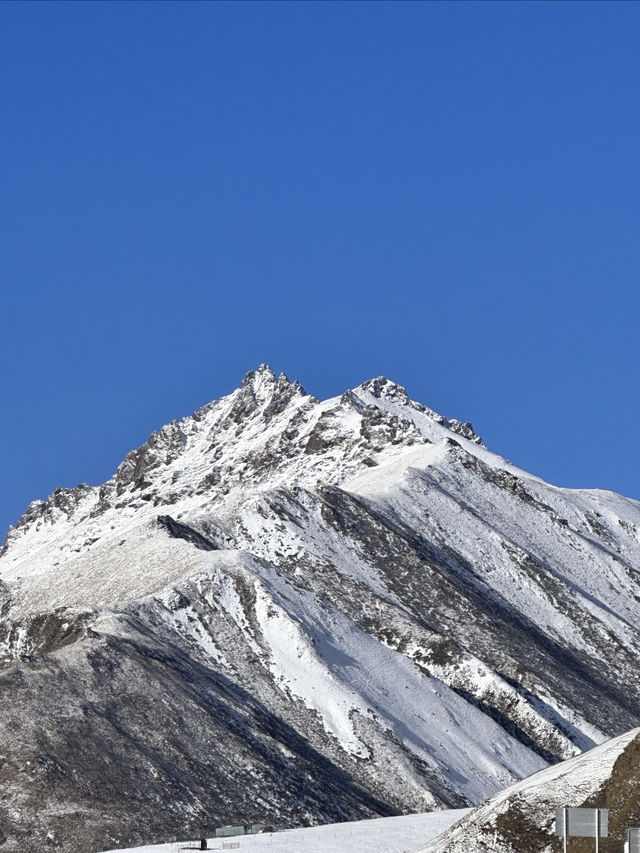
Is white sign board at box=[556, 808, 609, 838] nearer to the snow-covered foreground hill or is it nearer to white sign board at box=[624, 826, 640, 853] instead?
white sign board at box=[624, 826, 640, 853]

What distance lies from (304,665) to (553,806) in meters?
73.8

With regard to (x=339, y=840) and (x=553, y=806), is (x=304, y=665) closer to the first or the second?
(x=339, y=840)

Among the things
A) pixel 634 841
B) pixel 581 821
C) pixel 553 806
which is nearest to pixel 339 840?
pixel 553 806

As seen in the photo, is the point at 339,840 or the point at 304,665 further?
the point at 304,665

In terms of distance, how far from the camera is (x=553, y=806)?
58188mm

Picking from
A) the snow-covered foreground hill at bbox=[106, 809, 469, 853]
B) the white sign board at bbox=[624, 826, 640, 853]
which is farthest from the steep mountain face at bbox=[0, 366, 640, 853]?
the white sign board at bbox=[624, 826, 640, 853]

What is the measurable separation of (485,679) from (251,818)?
47157mm

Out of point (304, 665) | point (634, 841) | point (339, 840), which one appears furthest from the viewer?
point (304, 665)

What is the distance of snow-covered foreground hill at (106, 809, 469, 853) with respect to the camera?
6638 cm

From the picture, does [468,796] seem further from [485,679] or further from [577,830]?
[577,830]

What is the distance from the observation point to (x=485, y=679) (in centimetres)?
14262

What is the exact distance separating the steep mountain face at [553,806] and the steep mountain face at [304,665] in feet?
113

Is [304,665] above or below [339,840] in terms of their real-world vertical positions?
above

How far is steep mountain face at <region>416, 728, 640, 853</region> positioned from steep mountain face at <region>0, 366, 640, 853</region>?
3431 cm
